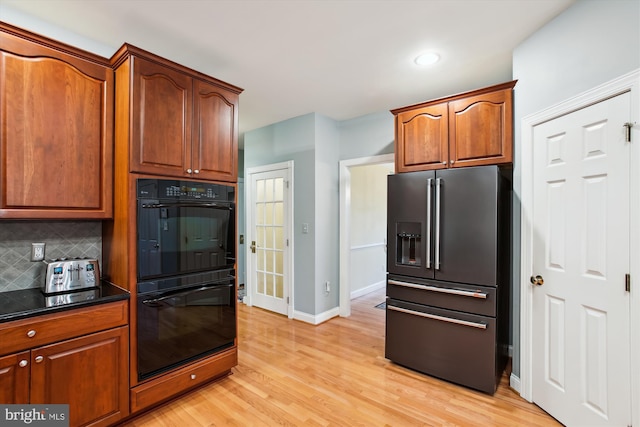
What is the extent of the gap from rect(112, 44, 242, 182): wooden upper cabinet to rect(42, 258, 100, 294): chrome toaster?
0.75 metres

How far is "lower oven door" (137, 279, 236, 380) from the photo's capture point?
A: 2053mm

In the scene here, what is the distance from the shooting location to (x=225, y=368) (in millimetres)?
2539

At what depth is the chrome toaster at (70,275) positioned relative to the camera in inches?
76.7

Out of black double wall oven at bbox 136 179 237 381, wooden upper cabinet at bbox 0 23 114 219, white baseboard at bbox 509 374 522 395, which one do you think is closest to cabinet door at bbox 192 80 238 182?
black double wall oven at bbox 136 179 237 381

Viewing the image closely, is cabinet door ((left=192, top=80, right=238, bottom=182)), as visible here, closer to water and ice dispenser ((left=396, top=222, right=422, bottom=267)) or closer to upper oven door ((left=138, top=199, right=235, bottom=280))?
upper oven door ((left=138, top=199, right=235, bottom=280))

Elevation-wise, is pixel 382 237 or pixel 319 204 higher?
pixel 319 204

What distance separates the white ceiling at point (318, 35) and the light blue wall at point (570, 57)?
13 centimetres

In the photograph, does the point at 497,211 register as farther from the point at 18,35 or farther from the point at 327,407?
the point at 18,35

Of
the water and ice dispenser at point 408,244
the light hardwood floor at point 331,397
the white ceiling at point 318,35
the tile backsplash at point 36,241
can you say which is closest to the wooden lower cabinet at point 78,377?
the light hardwood floor at point 331,397

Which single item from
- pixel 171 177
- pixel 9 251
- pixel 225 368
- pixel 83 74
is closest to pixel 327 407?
pixel 225 368

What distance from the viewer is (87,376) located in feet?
5.93

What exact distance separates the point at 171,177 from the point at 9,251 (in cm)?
111

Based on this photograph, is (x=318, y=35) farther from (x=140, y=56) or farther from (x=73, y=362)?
(x=73, y=362)

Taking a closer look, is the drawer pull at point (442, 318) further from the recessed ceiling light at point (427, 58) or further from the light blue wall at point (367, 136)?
the recessed ceiling light at point (427, 58)
